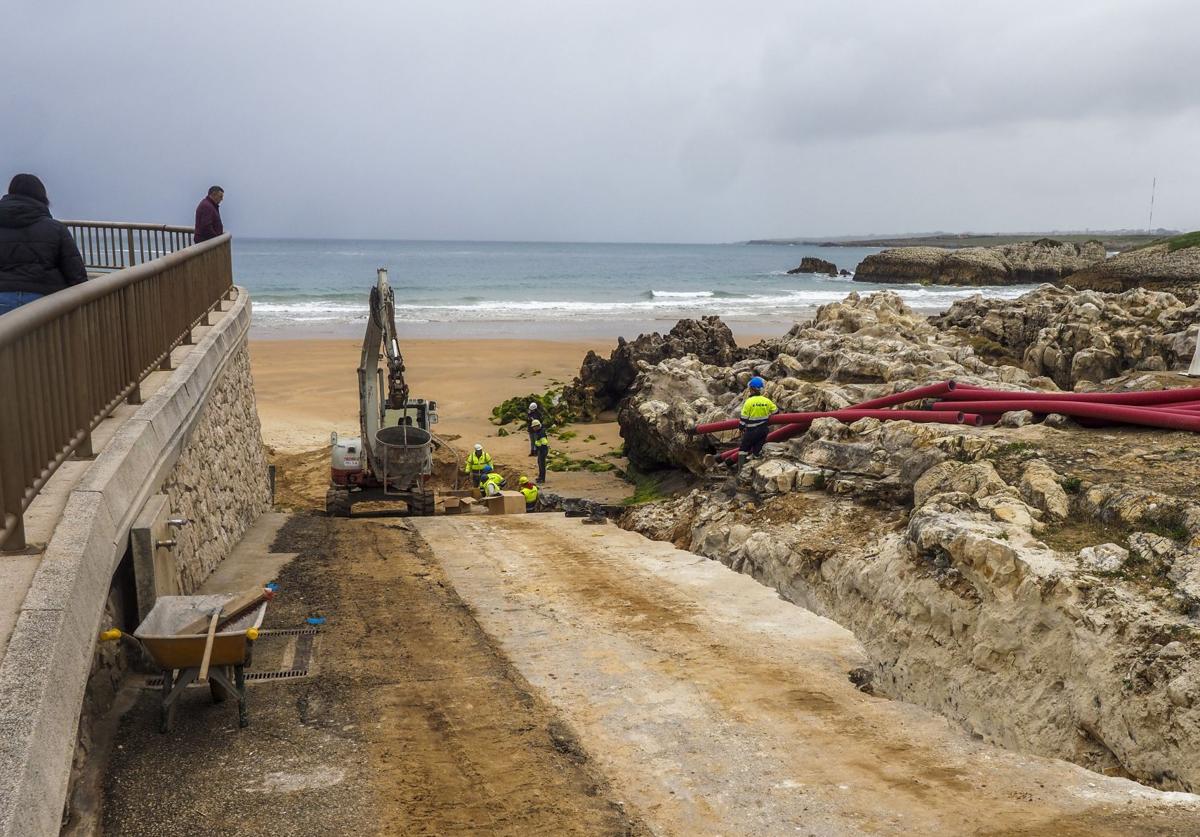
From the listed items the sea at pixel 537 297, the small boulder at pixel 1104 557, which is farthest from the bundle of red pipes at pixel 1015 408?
the sea at pixel 537 297

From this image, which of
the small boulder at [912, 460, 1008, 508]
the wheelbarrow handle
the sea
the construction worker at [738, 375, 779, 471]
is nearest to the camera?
the wheelbarrow handle

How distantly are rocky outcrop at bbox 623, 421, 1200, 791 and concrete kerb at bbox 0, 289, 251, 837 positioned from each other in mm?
5077

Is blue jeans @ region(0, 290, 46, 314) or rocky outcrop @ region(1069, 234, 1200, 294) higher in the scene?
blue jeans @ region(0, 290, 46, 314)

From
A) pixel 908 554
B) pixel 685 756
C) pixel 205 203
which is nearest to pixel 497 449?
pixel 205 203

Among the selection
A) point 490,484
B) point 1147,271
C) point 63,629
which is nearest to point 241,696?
point 63,629

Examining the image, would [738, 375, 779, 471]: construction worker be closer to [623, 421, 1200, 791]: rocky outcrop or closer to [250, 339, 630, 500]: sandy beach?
[623, 421, 1200, 791]: rocky outcrop

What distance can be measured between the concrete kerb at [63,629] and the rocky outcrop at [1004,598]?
5.08 meters

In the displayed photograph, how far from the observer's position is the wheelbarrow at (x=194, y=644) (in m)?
5.52

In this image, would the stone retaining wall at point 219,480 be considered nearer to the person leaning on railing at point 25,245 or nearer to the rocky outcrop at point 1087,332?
the person leaning on railing at point 25,245

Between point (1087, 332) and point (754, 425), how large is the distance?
27.6ft

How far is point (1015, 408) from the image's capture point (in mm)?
10625

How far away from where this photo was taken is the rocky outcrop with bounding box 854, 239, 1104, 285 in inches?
3118

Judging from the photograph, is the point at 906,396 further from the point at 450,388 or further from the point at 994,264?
the point at 994,264

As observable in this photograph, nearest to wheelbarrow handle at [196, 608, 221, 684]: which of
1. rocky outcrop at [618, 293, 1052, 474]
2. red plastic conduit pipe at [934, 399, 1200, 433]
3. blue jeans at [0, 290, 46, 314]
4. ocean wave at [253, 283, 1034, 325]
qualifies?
blue jeans at [0, 290, 46, 314]
